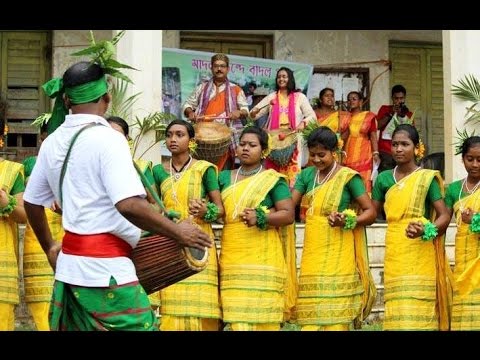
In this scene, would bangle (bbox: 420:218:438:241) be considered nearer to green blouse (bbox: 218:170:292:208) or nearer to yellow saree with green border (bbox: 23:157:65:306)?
green blouse (bbox: 218:170:292:208)

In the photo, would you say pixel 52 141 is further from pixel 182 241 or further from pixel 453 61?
pixel 453 61

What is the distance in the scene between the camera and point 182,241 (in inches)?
197

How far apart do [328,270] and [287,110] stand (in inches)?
162

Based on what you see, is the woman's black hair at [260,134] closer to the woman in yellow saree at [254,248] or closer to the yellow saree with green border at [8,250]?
the woman in yellow saree at [254,248]

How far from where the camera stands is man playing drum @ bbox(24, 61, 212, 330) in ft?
16.1

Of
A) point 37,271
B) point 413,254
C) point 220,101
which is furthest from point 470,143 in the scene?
point 220,101

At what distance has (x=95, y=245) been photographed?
5.02 metres

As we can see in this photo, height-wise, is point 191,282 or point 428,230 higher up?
point 428,230

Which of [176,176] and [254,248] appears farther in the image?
[176,176]

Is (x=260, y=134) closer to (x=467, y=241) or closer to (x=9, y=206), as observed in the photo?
(x=467, y=241)

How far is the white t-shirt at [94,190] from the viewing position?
16.1 feet

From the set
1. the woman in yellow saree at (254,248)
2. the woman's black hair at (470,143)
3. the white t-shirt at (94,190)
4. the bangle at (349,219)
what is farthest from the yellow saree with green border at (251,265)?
the white t-shirt at (94,190)

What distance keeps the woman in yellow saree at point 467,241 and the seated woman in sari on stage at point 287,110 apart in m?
3.68
